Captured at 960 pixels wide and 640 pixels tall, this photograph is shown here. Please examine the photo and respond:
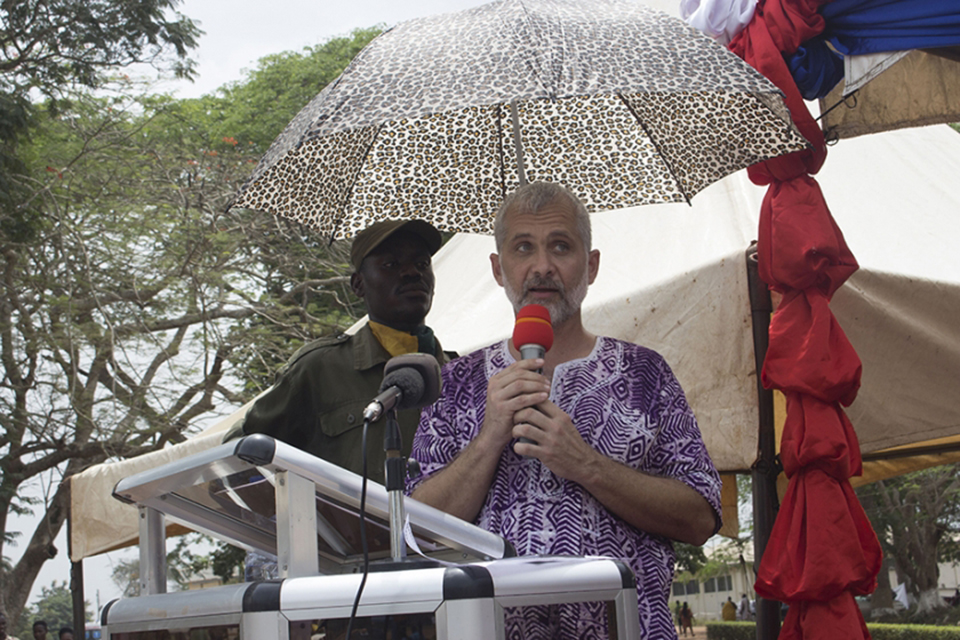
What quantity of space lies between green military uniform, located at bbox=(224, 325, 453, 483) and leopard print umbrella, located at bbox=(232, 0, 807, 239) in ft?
1.41

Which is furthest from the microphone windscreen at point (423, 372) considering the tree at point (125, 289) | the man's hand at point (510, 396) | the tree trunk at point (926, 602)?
the tree trunk at point (926, 602)

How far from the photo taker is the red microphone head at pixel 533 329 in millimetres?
2179

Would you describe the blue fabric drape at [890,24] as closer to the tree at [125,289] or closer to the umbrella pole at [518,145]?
the umbrella pole at [518,145]

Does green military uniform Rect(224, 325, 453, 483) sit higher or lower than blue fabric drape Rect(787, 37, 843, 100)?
lower

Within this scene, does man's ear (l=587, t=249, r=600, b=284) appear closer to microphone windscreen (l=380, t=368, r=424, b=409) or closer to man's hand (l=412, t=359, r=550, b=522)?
man's hand (l=412, t=359, r=550, b=522)

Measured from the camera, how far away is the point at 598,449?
2293mm

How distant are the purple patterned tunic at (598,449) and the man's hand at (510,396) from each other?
179 millimetres

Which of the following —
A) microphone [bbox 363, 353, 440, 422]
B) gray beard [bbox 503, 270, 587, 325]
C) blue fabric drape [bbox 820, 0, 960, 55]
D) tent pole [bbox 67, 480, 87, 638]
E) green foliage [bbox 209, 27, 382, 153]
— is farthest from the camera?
green foliage [bbox 209, 27, 382, 153]

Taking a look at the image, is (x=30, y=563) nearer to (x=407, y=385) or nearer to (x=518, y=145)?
(x=518, y=145)

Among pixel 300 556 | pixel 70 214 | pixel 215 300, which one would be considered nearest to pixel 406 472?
pixel 300 556

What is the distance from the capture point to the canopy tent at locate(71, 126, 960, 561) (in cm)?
351

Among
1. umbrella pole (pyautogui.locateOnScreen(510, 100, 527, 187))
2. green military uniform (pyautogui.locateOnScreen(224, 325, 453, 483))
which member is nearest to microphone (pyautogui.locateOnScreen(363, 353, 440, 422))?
green military uniform (pyautogui.locateOnScreen(224, 325, 453, 483))

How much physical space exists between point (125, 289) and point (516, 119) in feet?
35.3

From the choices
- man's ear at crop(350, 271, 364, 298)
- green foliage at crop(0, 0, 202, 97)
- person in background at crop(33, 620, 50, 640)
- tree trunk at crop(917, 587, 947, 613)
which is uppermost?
green foliage at crop(0, 0, 202, 97)
